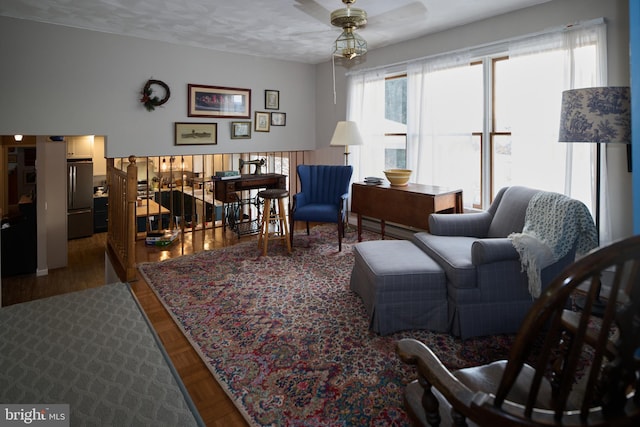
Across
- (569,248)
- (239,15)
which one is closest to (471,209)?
(569,248)

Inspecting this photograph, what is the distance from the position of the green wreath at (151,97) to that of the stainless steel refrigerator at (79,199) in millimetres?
3444

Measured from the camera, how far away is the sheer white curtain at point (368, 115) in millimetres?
5132

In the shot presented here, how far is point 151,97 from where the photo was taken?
4715 mm

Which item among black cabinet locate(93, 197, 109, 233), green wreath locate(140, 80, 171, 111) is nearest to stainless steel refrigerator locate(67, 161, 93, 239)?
black cabinet locate(93, 197, 109, 233)

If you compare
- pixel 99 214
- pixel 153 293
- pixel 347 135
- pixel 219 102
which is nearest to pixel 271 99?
pixel 219 102

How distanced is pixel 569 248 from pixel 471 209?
1.89m

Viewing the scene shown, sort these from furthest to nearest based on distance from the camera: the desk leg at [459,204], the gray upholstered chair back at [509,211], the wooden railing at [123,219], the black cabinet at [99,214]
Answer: the black cabinet at [99,214]
the desk leg at [459,204]
the wooden railing at [123,219]
the gray upholstered chair back at [509,211]

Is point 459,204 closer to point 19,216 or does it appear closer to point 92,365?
point 92,365

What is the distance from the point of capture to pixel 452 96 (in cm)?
422

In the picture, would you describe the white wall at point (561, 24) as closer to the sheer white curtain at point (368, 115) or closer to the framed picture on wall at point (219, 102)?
the sheer white curtain at point (368, 115)

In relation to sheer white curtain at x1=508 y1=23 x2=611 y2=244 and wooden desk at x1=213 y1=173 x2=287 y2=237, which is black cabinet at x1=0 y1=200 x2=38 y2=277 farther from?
sheer white curtain at x1=508 y1=23 x2=611 y2=244

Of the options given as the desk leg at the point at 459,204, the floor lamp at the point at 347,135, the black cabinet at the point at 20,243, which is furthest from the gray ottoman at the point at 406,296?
the black cabinet at the point at 20,243

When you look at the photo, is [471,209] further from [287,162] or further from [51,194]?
[51,194]

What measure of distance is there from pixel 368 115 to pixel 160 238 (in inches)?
121
